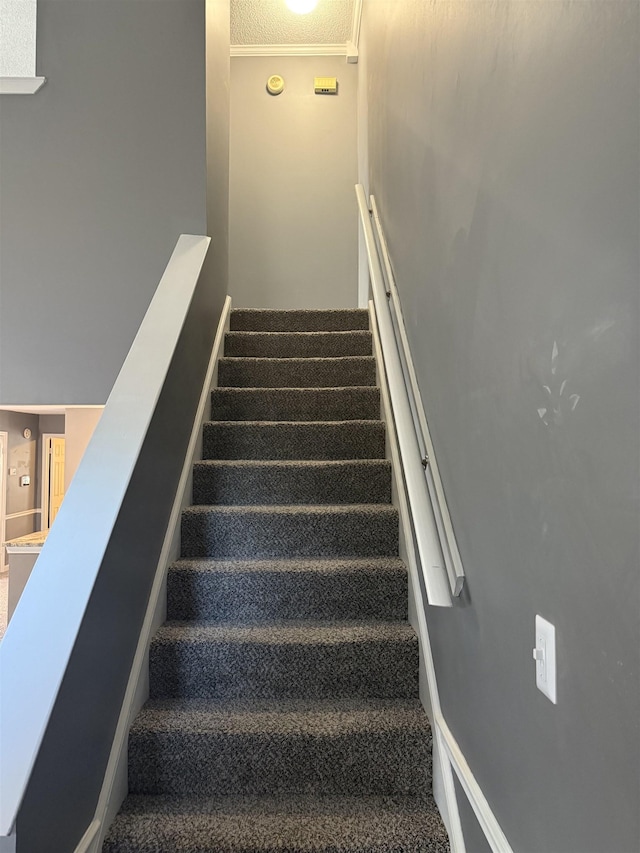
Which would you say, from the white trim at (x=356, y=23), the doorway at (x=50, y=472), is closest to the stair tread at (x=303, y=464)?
the white trim at (x=356, y=23)

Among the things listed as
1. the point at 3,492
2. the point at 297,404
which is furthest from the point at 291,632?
the point at 3,492

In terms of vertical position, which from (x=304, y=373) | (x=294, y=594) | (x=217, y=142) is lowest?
(x=294, y=594)

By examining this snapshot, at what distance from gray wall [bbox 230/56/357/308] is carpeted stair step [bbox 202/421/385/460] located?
2.15 m

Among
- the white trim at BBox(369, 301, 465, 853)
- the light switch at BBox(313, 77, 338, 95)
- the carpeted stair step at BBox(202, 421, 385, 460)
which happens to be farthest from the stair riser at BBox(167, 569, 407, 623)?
the light switch at BBox(313, 77, 338, 95)

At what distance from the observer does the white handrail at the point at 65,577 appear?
983 millimetres

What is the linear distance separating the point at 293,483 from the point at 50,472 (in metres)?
7.46

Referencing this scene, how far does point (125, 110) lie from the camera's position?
8.43 feet

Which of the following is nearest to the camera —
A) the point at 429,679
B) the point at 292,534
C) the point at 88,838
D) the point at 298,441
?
the point at 88,838

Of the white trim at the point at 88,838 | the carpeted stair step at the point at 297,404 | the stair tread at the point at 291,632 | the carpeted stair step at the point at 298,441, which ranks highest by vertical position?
the carpeted stair step at the point at 297,404

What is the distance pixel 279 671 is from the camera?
164 centimetres

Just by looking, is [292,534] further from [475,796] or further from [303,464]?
[475,796]

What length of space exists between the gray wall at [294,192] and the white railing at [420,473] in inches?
91.5

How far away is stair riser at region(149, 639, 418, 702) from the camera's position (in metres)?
1.63

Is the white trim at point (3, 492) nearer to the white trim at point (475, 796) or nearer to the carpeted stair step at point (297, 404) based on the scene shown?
the carpeted stair step at point (297, 404)
